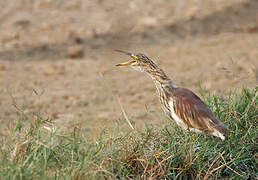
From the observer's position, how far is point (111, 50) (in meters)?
8.62

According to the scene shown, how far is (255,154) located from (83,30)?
17.0 feet

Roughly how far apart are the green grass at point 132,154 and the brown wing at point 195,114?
0.12 meters

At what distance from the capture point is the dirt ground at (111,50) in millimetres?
6676

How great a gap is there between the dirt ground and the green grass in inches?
57.2

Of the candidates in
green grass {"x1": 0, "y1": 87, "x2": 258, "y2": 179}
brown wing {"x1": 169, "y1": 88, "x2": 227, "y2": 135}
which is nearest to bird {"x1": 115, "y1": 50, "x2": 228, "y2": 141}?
brown wing {"x1": 169, "y1": 88, "x2": 227, "y2": 135}

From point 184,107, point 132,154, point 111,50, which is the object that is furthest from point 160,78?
point 111,50

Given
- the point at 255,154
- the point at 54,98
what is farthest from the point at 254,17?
the point at 255,154

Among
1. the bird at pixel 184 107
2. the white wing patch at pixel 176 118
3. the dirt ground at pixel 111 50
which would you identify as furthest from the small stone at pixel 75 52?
the white wing patch at pixel 176 118

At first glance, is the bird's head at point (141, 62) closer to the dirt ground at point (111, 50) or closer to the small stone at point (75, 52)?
the dirt ground at point (111, 50)

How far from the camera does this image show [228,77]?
755cm

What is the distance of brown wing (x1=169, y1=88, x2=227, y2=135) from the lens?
4141mm

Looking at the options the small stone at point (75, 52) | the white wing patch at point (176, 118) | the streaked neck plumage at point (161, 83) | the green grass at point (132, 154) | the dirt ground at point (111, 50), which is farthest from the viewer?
the small stone at point (75, 52)

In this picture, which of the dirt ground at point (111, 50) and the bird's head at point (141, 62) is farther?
the dirt ground at point (111, 50)

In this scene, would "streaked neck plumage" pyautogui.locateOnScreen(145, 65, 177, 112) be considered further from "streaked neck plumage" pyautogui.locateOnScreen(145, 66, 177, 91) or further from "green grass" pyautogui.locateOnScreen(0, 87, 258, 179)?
"green grass" pyautogui.locateOnScreen(0, 87, 258, 179)
